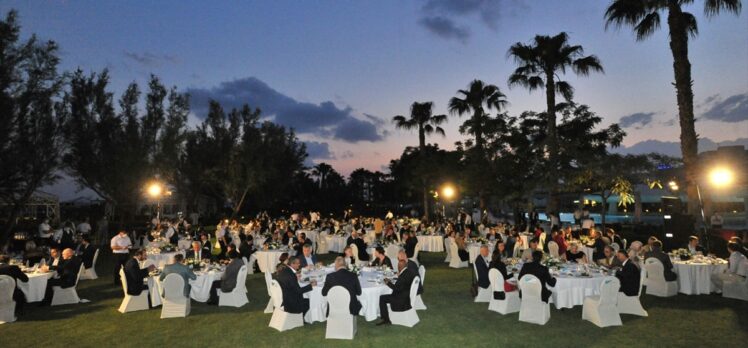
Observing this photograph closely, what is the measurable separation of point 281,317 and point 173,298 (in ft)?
8.47

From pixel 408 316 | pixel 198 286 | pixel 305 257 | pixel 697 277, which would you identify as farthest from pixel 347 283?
pixel 697 277

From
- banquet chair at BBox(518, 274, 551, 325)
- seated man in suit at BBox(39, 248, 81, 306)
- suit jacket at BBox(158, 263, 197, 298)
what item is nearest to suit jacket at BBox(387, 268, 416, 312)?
banquet chair at BBox(518, 274, 551, 325)

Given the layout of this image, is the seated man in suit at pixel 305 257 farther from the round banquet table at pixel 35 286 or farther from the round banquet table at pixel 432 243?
the round banquet table at pixel 432 243

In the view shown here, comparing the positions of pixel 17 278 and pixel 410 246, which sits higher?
pixel 410 246

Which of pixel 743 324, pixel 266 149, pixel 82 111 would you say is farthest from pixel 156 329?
pixel 266 149

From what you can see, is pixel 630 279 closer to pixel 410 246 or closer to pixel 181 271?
pixel 410 246

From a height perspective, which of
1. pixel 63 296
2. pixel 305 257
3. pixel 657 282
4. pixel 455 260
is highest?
pixel 305 257

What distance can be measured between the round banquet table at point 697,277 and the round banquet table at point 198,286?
10909 mm

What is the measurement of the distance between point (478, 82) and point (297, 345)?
25.7 m

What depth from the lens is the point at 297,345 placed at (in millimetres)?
6953

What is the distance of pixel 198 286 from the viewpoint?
9.69 meters

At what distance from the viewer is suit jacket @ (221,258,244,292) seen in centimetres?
938

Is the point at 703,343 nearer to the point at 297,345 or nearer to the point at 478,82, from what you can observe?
the point at 297,345

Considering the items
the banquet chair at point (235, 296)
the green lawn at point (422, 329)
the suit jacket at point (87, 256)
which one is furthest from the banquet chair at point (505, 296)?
the suit jacket at point (87, 256)
